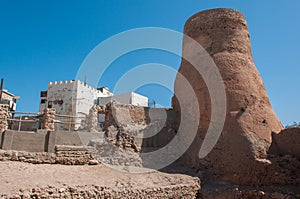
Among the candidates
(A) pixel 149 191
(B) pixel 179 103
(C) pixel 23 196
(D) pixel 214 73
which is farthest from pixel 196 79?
(C) pixel 23 196

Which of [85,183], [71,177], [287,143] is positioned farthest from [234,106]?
[71,177]

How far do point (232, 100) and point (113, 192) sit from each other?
7.41 metres

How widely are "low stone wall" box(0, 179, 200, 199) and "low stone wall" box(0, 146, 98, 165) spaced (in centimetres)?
269

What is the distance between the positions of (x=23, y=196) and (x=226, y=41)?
12157 millimetres

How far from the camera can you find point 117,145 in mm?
12859

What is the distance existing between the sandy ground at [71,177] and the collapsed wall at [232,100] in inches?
84.0

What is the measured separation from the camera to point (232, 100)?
41.6 feet

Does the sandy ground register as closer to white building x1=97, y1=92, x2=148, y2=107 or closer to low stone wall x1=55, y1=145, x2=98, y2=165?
low stone wall x1=55, y1=145, x2=98, y2=165

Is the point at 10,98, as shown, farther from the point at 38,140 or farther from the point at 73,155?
the point at 73,155

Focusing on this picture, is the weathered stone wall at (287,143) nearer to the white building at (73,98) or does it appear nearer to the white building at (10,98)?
the white building at (73,98)

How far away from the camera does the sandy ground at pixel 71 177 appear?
26.0 feet

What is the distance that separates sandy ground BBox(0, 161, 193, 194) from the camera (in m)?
7.92

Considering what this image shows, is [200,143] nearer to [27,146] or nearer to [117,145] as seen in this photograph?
[117,145]

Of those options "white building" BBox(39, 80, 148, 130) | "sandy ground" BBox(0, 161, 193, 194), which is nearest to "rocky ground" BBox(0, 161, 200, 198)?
"sandy ground" BBox(0, 161, 193, 194)
